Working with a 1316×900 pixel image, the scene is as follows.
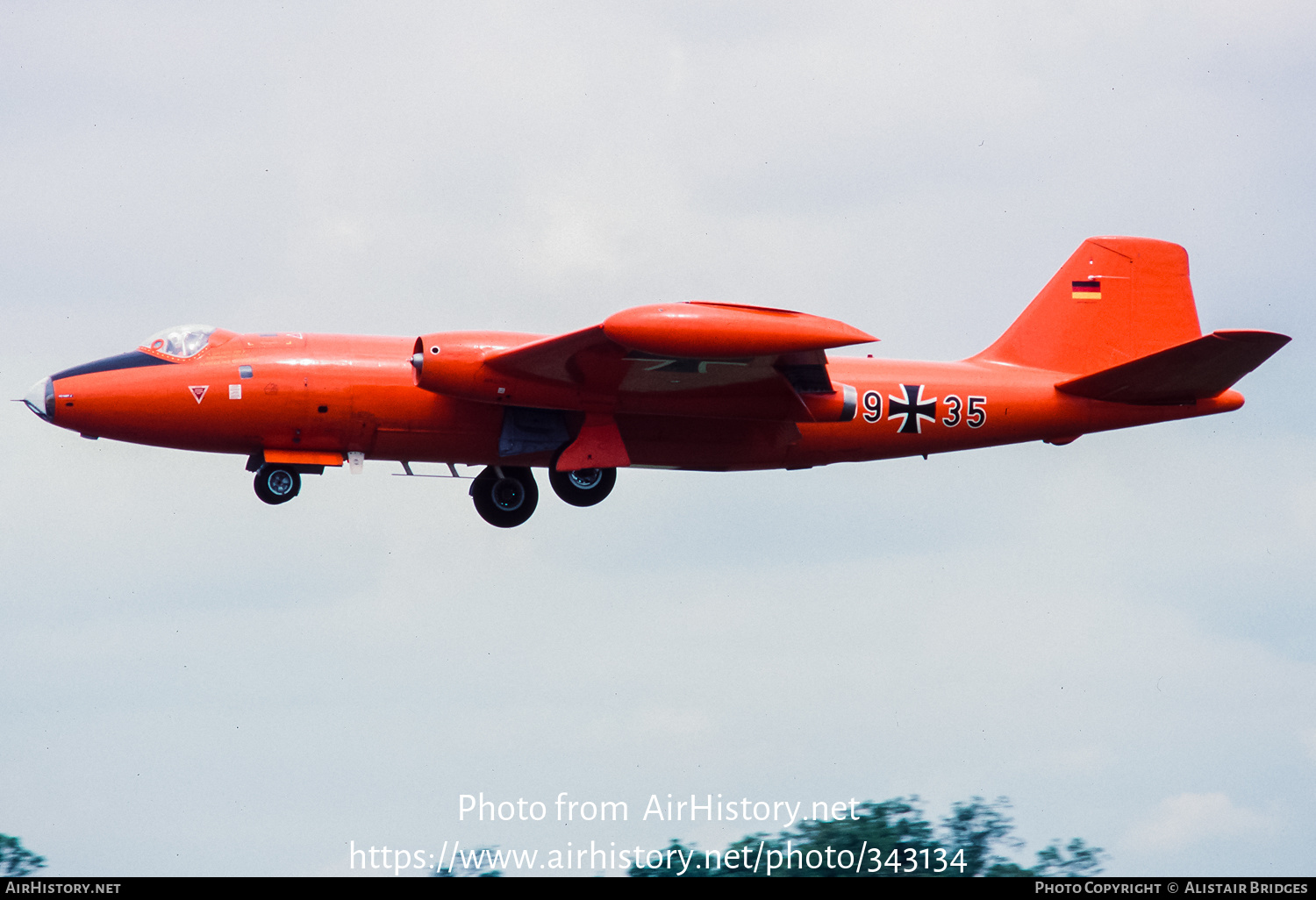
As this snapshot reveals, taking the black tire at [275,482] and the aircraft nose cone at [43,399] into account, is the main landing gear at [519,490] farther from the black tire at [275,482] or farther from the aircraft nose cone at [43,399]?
the aircraft nose cone at [43,399]

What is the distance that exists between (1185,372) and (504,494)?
1082 centimetres

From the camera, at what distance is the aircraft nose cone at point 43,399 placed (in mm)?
23125

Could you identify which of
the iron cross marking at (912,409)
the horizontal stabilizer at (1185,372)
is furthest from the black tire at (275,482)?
the horizontal stabilizer at (1185,372)

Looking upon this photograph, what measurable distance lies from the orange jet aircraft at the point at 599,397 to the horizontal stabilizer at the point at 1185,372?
4 cm

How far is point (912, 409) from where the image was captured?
25.7 m

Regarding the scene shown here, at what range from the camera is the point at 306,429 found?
23578 millimetres

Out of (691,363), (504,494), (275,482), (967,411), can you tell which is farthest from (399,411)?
(967,411)

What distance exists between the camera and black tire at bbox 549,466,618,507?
983 inches

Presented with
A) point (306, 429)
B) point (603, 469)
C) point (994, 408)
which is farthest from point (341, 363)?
point (994, 408)

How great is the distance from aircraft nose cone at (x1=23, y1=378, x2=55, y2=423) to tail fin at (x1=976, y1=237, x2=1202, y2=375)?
14776mm

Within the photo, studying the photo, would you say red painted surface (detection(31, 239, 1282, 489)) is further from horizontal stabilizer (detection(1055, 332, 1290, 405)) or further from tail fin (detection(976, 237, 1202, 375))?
tail fin (detection(976, 237, 1202, 375))

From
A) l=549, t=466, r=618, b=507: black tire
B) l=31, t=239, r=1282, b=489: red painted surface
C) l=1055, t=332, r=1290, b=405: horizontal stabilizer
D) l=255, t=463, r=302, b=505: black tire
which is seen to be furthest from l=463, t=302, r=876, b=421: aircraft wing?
l=1055, t=332, r=1290, b=405: horizontal stabilizer
